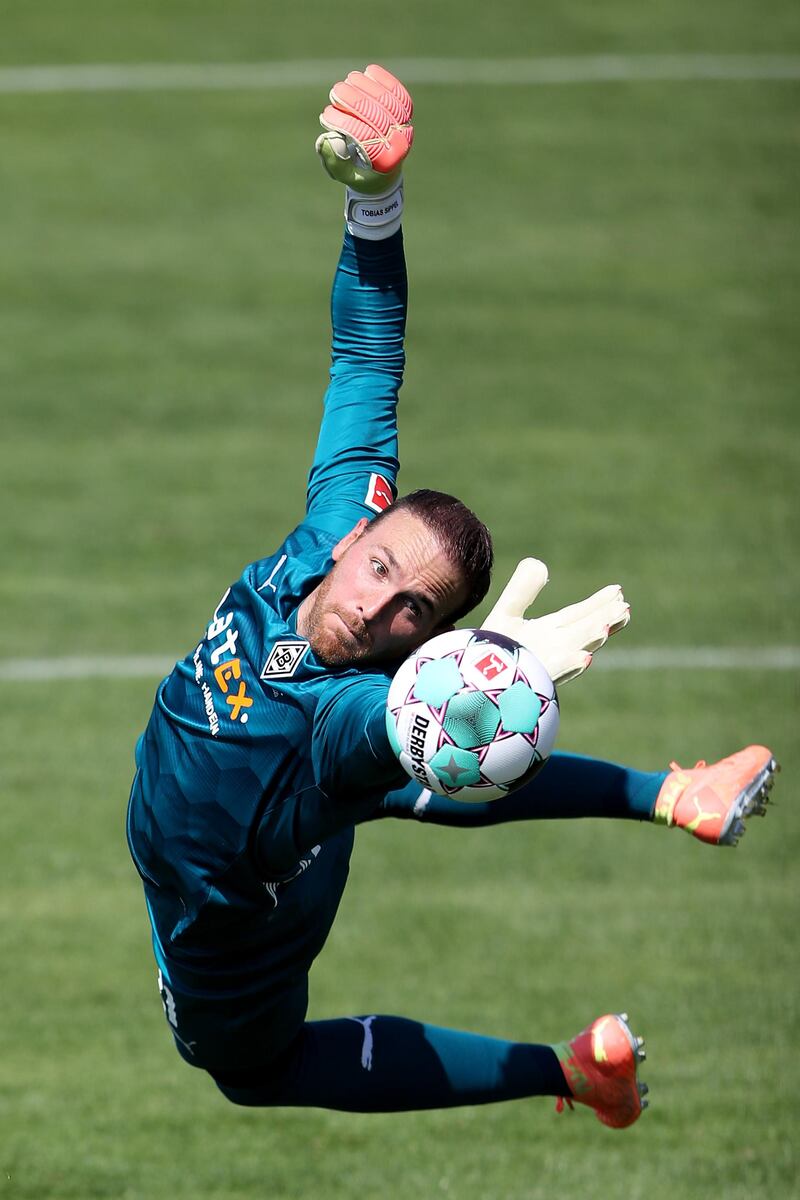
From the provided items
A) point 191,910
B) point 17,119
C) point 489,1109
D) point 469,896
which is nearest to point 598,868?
point 469,896

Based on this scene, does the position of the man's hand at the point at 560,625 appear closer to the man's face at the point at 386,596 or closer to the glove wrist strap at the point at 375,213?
the man's face at the point at 386,596

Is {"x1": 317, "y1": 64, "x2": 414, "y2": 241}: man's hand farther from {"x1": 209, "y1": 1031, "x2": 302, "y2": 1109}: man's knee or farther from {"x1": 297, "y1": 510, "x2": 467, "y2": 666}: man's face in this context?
{"x1": 209, "y1": 1031, "x2": 302, "y2": 1109}: man's knee

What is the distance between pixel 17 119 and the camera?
13.3 metres

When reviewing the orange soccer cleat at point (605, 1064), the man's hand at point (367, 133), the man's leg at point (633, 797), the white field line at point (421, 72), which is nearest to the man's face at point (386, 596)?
the man's leg at point (633, 797)

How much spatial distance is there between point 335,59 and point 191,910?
11.1 m

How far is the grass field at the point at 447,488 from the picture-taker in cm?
568

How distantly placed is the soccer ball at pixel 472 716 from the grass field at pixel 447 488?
2502 mm

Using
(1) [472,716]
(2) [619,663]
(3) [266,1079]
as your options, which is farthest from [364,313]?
(2) [619,663]

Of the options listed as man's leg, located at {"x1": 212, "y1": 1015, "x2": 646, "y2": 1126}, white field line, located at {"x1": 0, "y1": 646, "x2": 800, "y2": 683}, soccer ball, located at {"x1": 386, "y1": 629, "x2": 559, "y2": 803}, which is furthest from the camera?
white field line, located at {"x1": 0, "y1": 646, "x2": 800, "y2": 683}

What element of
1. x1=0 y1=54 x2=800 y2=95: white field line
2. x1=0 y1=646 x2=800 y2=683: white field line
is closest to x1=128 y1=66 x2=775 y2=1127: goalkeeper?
x1=0 y1=646 x2=800 y2=683: white field line

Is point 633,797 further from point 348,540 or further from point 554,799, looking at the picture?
point 348,540

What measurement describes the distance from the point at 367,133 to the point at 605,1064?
8.47 ft

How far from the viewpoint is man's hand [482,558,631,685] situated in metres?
3.35

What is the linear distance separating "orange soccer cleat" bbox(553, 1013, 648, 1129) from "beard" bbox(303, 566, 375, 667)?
5.02 ft
